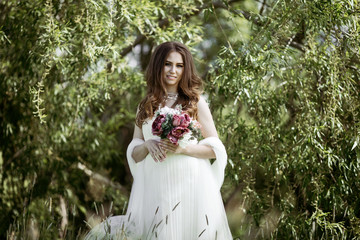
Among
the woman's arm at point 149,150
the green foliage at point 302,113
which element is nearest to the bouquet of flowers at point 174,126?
the woman's arm at point 149,150

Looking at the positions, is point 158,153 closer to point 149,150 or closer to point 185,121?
point 149,150

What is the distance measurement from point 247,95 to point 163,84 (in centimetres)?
102

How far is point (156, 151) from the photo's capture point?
9.78ft

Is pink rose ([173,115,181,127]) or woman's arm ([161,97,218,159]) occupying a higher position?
pink rose ([173,115,181,127])

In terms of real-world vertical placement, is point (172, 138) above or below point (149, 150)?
above

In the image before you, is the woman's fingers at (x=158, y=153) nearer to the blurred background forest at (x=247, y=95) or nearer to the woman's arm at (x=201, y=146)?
the woman's arm at (x=201, y=146)

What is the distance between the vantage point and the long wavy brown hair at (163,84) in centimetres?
321

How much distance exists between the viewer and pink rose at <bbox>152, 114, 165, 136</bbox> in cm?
288

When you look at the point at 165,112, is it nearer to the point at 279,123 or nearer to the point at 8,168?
the point at 279,123

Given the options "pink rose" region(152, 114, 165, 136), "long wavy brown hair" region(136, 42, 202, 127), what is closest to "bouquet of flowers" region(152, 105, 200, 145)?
"pink rose" region(152, 114, 165, 136)

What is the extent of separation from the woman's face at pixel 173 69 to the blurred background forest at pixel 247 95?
0.83m

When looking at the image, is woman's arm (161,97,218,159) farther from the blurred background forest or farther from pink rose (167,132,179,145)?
the blurred background forest

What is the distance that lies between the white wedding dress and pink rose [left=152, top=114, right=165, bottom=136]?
0.21 m

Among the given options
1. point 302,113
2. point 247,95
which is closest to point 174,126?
point 247,95
